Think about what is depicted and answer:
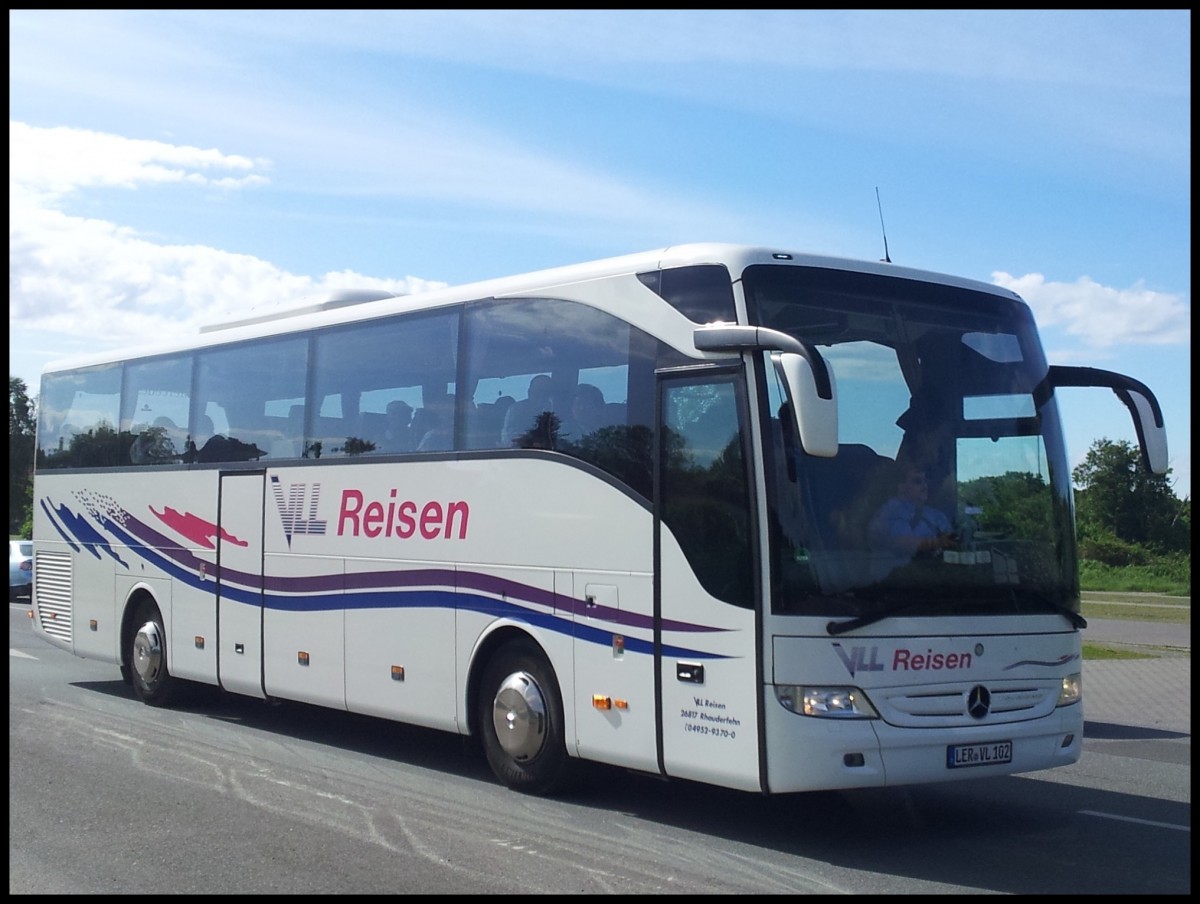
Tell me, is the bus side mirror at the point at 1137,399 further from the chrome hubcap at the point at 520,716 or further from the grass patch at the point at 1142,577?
the grass patch at the point at 1142,577

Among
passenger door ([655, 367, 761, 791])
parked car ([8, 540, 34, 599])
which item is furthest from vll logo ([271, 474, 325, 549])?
parked car ([8, 540, 34, 599])

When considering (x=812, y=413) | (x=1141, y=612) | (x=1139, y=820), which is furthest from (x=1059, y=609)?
(x=1141, y=612)

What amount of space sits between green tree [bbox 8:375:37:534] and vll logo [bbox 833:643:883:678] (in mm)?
48700

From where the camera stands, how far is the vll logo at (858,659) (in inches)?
316

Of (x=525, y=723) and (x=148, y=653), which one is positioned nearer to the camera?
→ (x=525, y=723)

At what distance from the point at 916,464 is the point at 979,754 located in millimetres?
1708

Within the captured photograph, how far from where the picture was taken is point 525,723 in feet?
32.2

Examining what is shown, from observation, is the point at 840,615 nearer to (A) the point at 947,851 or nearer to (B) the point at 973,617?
(B) the point at 973,617

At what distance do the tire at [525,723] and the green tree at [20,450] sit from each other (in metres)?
45.9

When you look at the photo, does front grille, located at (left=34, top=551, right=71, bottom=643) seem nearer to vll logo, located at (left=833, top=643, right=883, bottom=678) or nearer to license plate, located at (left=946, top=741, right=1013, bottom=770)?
vll logo, located at (left=833, top=643, right=883, bottom=678)

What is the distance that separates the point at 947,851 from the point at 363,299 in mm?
7417

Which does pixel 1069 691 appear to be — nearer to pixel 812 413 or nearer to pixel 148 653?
pixel 812 413

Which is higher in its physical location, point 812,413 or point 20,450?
point 20,450

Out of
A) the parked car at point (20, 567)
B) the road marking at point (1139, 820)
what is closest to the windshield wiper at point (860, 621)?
the road marking at point (1139, 820)
